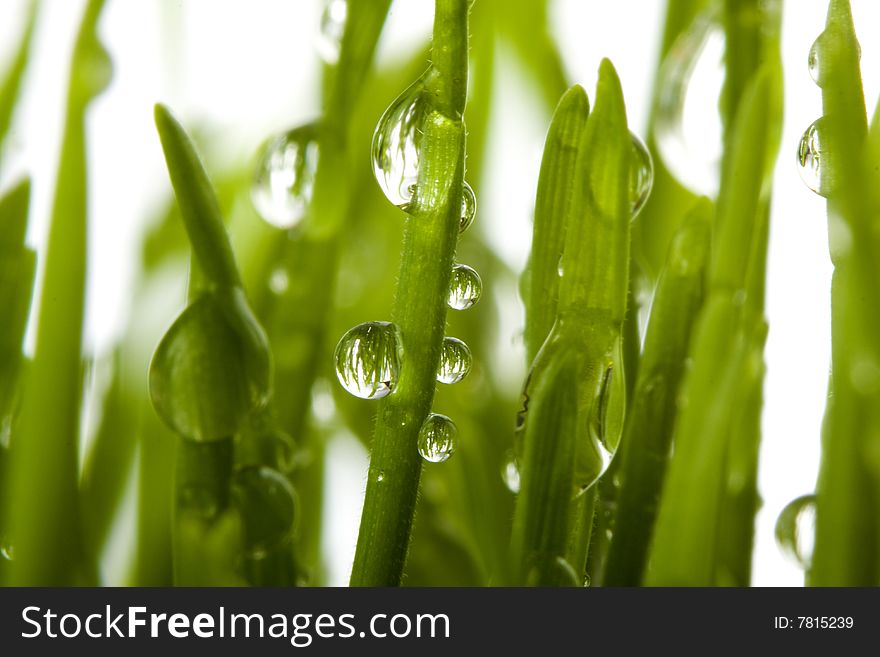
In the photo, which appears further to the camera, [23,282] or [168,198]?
[168,198]

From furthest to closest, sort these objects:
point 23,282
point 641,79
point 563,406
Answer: point 641,79 → point 23,282 → point 563,406

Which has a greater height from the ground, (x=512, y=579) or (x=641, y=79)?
(x=641, y=79)

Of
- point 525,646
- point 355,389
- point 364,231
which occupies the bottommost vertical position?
point 525,646

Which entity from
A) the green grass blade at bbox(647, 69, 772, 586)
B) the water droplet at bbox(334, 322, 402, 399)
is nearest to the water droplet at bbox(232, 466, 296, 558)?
the water droplet at bbox(334, 322, 402, 399)

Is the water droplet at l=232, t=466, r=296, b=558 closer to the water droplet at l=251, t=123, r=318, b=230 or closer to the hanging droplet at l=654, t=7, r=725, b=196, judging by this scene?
the water droplet at l=251, t=123, r=318, b=230

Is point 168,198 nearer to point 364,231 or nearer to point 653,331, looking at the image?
point 364,231

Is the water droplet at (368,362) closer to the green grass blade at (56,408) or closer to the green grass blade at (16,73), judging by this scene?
the green grass blade at (56,408)

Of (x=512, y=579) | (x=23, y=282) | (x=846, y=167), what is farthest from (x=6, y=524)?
(x=846, y=167)
